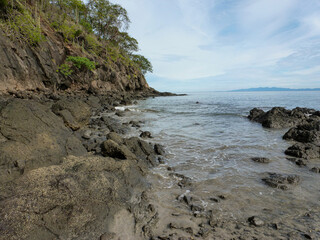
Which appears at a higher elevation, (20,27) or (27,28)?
(27,28)

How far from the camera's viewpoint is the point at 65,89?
24.7 meters

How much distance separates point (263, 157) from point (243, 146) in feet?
5.15

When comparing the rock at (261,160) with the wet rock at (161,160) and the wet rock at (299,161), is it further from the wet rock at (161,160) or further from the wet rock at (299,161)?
the wet rock at (161,160)

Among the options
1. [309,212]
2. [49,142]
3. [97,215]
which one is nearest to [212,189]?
[309,212]

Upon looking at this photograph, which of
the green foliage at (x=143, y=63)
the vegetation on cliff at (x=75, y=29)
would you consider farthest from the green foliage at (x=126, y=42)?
the green foliage at (x=143, y=63)

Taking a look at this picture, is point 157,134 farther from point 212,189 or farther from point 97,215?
point 97,215

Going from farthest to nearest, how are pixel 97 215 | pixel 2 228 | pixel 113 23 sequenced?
pixel 113 23 → pixel 97 215 → pixel 2 228

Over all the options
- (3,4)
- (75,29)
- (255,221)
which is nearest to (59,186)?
(255,221)

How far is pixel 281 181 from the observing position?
190 inches

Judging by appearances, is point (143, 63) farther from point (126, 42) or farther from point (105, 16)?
point (105, 16)

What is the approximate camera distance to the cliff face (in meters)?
14.9

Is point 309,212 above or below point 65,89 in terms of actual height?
below

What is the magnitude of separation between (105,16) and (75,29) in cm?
891

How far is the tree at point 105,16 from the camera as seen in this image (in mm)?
34531
